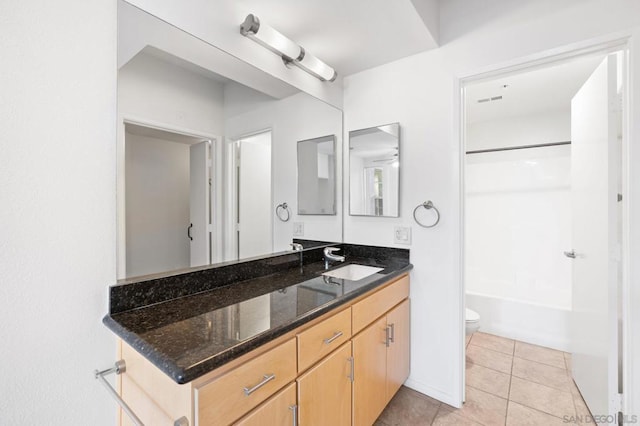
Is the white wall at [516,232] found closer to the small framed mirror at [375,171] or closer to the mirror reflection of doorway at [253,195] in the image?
the small framed mirror at [375,171]

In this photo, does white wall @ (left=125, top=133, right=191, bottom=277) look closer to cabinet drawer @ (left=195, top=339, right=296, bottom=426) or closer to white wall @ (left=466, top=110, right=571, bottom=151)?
cabinet drawer @ (left=195, top=339, right=296, bottom=426)

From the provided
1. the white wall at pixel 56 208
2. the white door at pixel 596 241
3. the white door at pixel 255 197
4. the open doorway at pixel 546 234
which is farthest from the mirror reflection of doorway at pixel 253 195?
the white door at pixel 596 241

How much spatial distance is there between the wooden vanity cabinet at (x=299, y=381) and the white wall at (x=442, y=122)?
1.11 ft

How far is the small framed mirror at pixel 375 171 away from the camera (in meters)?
1.97

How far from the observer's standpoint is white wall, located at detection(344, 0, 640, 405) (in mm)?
1544

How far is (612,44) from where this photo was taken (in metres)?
1.36

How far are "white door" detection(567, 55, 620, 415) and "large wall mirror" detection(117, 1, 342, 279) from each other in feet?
5.74

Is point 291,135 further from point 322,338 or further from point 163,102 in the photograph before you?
point 322,338

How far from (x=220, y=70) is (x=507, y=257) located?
143 inches

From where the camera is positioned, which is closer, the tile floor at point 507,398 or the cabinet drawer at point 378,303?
the cabinet drawer at point 378,303

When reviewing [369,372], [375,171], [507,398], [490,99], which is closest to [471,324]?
[507,398]

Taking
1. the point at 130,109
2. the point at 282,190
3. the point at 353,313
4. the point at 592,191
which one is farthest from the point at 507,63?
the point at 130,109

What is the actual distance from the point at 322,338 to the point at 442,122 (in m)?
1.48

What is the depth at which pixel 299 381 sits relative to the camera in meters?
0.99
